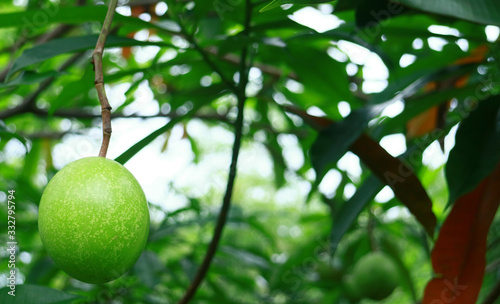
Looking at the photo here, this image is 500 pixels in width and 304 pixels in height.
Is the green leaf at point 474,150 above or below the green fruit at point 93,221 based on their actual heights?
below

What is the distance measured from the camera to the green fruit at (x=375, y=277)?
145 cm

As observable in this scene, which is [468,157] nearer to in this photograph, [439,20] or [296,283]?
[439,20]

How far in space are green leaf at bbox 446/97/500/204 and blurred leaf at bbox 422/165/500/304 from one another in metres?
0.05

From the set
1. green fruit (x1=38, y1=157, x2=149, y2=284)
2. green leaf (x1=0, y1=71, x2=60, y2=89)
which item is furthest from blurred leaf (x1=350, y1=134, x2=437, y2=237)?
green leaf (x1=0, y1=71, x2=60, y2=89)

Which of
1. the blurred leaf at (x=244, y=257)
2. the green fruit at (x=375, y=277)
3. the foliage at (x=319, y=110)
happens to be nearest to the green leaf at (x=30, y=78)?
the foliage at (x=319, y=110)

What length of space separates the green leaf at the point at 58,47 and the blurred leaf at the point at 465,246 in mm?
539

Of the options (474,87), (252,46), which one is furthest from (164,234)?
(474,87)

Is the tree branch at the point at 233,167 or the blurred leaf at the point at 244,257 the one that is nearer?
the tree branch at the point at 233,167

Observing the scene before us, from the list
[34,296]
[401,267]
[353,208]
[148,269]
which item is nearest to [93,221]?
[34,296]

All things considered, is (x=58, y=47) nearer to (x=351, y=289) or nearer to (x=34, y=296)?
(x=34, y=296)

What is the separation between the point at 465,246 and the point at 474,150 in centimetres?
15

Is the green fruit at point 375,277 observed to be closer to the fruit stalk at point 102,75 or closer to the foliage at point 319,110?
the foliage at point 319,110

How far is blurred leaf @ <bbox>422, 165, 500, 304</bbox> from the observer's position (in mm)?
744

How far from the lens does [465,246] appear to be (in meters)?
0.78
